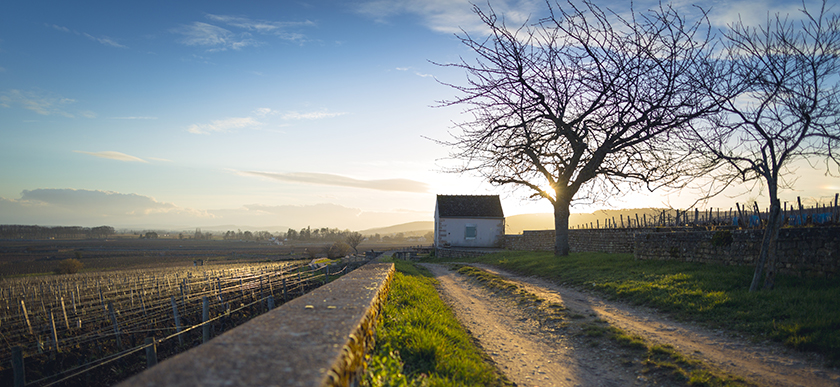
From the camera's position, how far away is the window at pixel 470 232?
38688mm

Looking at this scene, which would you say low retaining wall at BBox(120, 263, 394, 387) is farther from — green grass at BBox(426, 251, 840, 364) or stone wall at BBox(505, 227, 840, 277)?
stone wall at BBox(505, 227, 840, 277)

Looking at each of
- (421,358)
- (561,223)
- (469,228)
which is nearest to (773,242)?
(421,358)

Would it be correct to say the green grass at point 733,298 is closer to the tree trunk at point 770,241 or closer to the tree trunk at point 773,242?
the tree trunk at point 773,242

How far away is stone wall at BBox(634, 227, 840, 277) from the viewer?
25.1ft

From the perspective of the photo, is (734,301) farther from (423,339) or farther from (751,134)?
(423,339)

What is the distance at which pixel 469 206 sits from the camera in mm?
40531

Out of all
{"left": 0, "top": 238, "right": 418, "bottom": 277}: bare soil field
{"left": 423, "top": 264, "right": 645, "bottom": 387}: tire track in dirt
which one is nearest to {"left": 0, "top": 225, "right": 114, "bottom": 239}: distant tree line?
{"left": 0, "top": 238, "right": 418, "bottom": 277}: bare soil field

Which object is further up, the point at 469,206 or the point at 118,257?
the point at 469,206

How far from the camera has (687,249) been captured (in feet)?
39.0

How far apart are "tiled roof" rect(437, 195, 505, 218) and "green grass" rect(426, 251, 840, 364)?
26.7m

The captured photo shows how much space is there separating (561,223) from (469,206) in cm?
2265

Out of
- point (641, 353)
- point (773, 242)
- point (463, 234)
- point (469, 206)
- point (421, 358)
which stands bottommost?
point (641, 353)

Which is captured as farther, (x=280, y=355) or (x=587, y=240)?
(x=587, y=240)

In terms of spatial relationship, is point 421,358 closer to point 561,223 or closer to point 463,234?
point 561,223
